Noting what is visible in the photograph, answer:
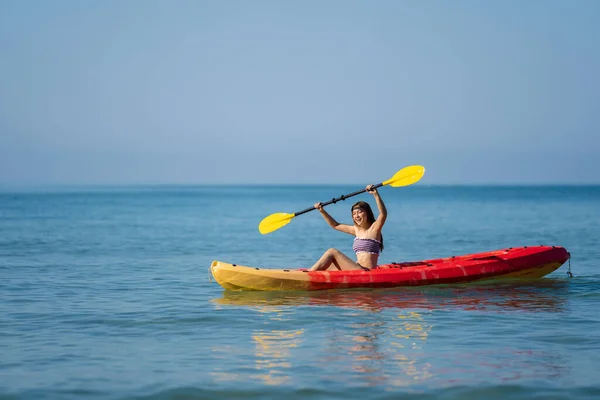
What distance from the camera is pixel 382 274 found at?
10.7 metres

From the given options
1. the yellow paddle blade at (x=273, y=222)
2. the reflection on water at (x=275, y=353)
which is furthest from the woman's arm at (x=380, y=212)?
the reflection on water at (x=275, y=353)

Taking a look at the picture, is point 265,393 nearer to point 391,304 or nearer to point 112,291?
point 391,304

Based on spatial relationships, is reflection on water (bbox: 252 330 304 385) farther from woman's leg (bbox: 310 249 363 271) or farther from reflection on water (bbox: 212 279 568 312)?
woman's leg (bbox: 310 249 363 271)

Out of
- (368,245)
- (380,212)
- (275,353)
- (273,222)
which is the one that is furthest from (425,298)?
(275,353)

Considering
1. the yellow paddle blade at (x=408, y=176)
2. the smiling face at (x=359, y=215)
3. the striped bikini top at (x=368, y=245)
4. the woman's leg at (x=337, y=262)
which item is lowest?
the woman's leg at (x=337, y=262)

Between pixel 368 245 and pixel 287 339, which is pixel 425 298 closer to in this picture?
pixel 368 245

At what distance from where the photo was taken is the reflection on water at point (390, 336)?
664cm

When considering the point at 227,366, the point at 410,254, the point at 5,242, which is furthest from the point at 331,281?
the point at 5,242

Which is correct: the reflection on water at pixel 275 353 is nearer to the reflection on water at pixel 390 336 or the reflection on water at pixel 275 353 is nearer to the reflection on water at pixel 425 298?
the reflection on water at pixel 390 336

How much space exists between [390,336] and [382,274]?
2.65 meters

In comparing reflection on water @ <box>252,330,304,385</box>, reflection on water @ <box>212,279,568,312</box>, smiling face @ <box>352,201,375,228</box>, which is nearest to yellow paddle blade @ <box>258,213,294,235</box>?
reflection on water @ <box>212,279,568,312</box>

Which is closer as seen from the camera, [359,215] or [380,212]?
[380,212]

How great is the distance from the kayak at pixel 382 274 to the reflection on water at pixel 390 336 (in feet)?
0.39

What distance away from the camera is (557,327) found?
854 centimetres
